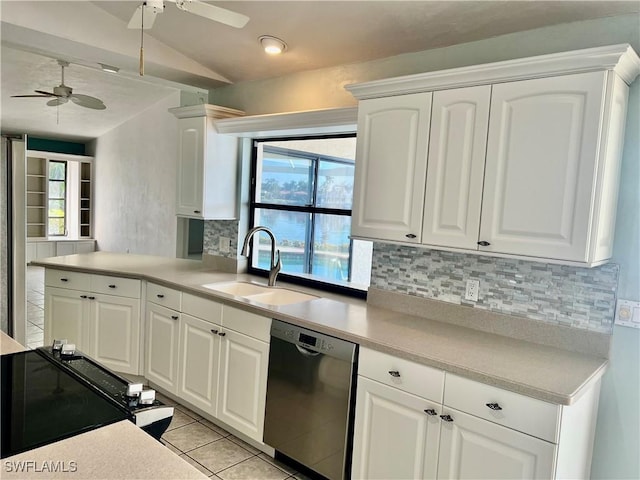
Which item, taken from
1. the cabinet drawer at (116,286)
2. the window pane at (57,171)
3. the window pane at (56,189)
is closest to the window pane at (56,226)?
the window pane at (56,189)

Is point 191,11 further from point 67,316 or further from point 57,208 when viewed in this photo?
point 57,208

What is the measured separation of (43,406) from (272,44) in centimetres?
239

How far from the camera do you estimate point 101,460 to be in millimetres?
938

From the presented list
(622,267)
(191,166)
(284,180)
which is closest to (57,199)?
(191,166)

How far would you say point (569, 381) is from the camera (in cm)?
169

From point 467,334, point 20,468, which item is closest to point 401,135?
point 467,334

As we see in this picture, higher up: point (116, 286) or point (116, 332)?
point (116, 286)

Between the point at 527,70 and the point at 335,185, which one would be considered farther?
the point at 335,185

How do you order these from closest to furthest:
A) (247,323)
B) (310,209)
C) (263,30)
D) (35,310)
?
(247,323) → (263,30) → (310,209) → (35,310)

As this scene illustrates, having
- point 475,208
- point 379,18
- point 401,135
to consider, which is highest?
point 379,18

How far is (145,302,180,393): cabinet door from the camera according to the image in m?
3.16

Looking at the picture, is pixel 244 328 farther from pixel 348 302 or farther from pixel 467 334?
pixel 467 334

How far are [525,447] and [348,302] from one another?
1.36 m

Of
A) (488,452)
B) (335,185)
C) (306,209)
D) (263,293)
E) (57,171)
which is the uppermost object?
(57,171)
